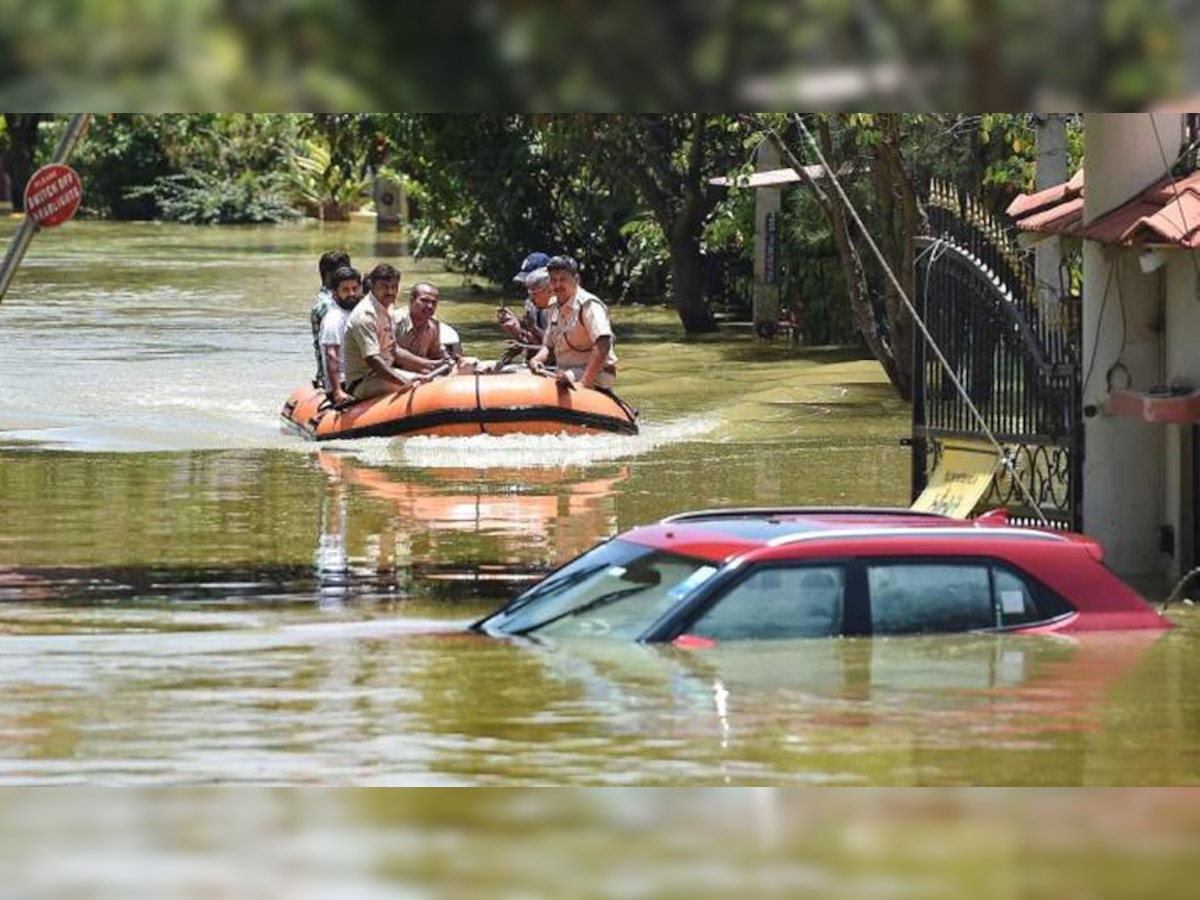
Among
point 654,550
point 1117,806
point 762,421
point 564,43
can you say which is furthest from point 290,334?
point 564,43

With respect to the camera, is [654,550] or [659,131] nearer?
[654,550]

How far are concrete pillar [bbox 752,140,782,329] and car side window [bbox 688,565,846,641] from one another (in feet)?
77.8

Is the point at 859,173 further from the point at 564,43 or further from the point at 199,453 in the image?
the point at 564,43

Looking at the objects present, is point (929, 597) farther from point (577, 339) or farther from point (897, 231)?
point (897, 231)

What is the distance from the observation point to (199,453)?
22438mm

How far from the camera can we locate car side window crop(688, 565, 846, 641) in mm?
10172

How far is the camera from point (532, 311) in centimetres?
2350

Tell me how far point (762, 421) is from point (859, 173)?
6726mm

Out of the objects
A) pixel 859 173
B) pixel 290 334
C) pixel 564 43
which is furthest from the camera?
pixel 290 334

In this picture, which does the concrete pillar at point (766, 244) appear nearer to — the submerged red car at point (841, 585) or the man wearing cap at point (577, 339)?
the man wearing cap at point (577, 339)

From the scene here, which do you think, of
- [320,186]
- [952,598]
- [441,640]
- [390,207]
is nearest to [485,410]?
[441,640]

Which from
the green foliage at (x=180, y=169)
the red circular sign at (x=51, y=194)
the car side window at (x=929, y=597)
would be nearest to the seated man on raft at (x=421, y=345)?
the red circular sign at (x=51, y=194)

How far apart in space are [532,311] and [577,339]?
1.11 metres

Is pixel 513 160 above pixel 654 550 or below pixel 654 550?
above
